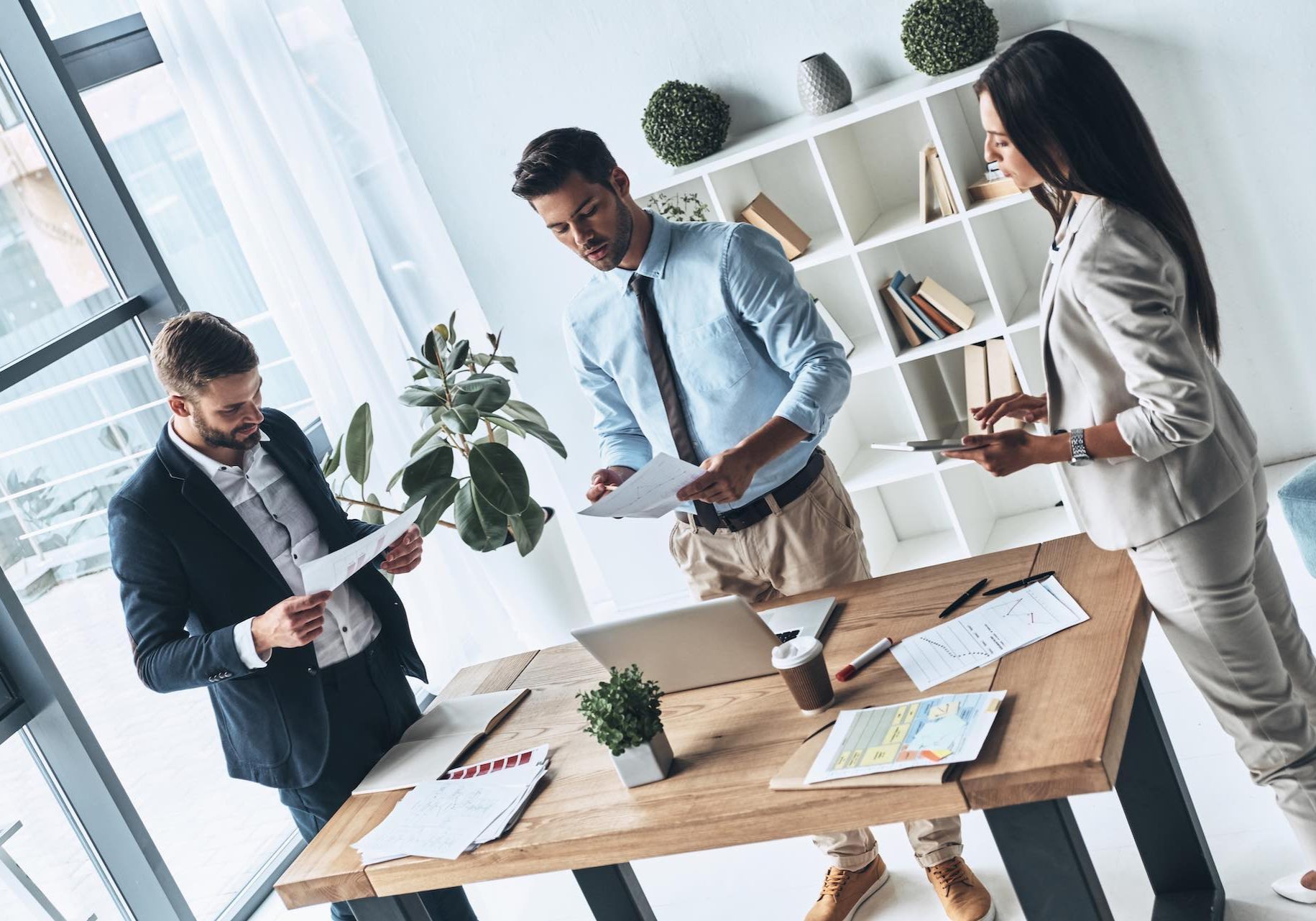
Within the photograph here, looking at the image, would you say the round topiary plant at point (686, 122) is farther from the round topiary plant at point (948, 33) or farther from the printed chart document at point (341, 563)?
the printed chart document at point (341, 563)

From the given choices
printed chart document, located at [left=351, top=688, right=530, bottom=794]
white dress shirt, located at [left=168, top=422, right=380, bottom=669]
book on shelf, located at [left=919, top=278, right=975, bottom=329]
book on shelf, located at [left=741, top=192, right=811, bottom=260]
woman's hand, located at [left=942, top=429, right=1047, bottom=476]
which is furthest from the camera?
book on shelf, located at [left=741, top=192, right=811, bottom=260]

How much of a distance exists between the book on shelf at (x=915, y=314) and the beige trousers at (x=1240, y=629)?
207cm

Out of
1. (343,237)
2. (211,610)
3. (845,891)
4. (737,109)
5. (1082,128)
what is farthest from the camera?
(343,237)

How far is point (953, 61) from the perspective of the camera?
373 centimetres

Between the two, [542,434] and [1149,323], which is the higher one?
[1149,323]

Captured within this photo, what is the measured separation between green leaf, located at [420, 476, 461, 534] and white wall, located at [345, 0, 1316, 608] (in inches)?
49.1

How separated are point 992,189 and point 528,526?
1831 millimetres

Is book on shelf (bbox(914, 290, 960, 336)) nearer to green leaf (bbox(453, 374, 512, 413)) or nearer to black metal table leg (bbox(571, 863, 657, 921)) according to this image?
green leaf (bbox(453, 374, 512, 413))

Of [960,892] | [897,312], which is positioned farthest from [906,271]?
[960,892]

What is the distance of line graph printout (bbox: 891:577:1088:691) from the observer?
1.97 metres

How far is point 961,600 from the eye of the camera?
2193 millimetres

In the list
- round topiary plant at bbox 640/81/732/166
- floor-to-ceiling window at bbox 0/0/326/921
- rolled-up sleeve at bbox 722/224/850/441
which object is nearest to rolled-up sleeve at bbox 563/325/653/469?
rolled-up sleeve at bbox 722/224/850/441

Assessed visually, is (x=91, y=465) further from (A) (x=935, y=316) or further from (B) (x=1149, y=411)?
(B) (x=1149, y=411)

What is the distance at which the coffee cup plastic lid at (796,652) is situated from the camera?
6.44 ft
